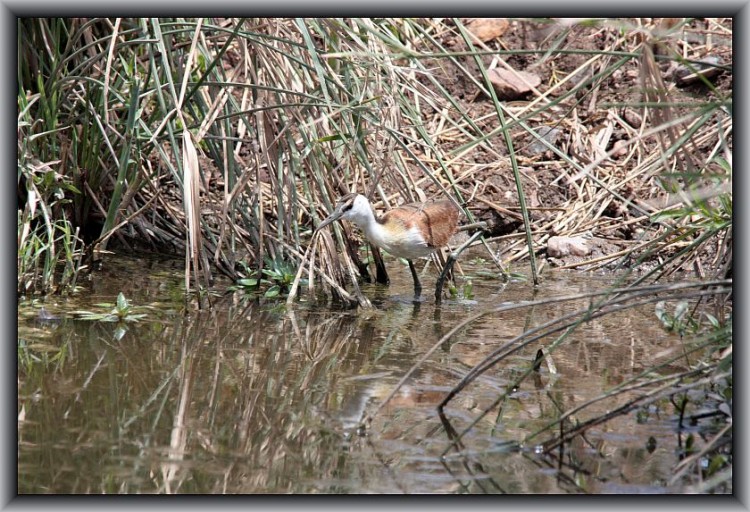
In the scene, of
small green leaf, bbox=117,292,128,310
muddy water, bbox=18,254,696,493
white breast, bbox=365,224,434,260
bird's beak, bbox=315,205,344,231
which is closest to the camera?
muddy water, bbox=18,254,696,493

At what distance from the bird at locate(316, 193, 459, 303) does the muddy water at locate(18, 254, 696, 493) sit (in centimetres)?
45

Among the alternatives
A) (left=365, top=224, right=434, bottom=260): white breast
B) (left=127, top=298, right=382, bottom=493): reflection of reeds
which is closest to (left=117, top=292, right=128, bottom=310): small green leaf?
(left=127, top=298, right=382, bottom=493): reflection of reeds

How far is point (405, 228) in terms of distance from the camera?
610 centimetres

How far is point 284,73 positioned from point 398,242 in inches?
49.5

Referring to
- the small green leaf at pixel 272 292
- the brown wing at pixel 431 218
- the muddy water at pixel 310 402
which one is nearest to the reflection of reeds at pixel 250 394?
the muddy water at pixel 310 402

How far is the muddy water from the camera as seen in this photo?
10.9 ft

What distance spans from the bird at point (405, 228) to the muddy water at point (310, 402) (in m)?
0.45

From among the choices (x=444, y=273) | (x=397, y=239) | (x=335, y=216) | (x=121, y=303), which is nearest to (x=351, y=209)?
Result: (x=335, y=216)

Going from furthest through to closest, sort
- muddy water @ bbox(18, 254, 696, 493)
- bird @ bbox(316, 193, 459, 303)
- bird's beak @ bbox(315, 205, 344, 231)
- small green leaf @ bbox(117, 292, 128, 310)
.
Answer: bird @ bbox(316, 193, 459, 303) < bird's beak @ bbox(315, 205, 344, 231) < small green leaf @ bbox(117, 292, 128, 310) < muddy water @ bbox(18, 254, 696, 493)

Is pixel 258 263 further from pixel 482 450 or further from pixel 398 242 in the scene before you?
pixel 482 450

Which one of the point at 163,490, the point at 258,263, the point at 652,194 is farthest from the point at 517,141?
the point at 163,490

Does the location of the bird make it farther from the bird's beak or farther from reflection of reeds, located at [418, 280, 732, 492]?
reflection of reeds, located at [418, 280, 732, 492]

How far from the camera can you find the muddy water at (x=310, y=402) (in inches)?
131


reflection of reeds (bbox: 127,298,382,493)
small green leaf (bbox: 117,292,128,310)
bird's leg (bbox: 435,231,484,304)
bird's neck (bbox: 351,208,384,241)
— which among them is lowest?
reflection of reeds (bbox: 127,298,382,493)
